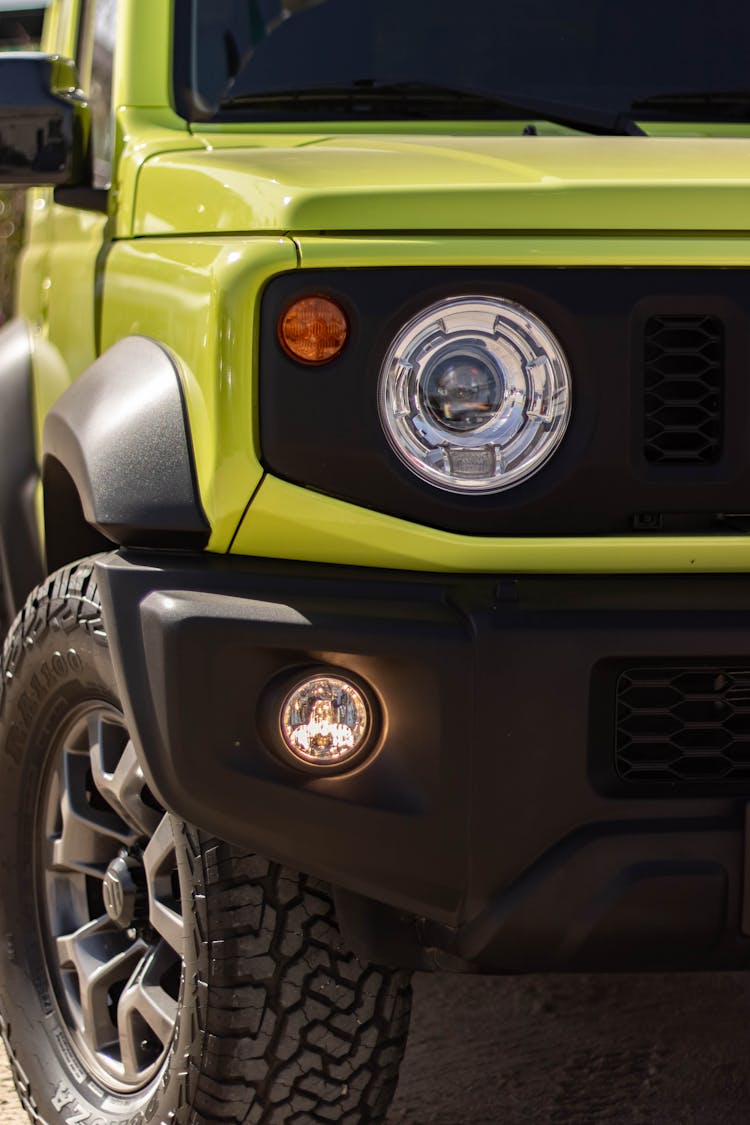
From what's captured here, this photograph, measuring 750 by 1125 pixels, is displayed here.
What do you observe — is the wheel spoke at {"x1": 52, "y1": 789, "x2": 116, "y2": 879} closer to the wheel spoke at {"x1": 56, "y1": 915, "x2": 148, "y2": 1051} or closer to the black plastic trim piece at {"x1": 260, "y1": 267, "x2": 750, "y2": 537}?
the wheel spoke at {"x1": 56, "y1": 915, "x2": 148, "y2": 1051}

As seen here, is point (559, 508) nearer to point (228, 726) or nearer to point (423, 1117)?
point (228, 726)

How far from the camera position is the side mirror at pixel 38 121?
2.44 m

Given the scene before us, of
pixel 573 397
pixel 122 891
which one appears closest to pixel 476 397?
pixel 573 397

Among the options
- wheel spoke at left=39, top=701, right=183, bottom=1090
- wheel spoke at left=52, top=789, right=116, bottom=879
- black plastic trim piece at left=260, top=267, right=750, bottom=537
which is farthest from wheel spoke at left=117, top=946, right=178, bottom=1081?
black plastic trim piece at left=260, top=267, right=750, bottom=537

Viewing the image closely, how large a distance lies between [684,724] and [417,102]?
3.76 ft

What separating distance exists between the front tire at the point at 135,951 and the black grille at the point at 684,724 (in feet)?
1.49

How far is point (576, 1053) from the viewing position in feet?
9.43

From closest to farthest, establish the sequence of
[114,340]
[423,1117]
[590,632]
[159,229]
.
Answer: [590,632], [159,229], [114,340], [423,1117]

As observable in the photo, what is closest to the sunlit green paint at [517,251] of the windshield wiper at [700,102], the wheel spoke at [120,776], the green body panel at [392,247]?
the green body panel at [392,247]

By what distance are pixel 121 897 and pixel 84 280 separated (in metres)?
1.00

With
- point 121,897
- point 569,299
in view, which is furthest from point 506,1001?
point 569,299

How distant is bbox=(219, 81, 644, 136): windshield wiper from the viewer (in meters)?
2.52

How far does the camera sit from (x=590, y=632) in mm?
1801

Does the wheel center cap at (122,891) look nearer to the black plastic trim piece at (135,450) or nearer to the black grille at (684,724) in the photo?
the black plastic trim piece at (135,450)
